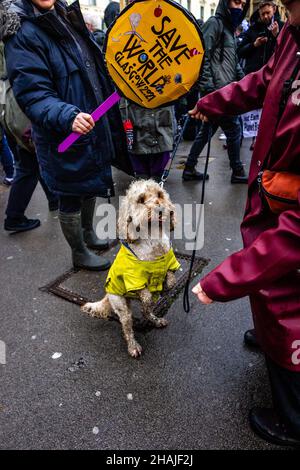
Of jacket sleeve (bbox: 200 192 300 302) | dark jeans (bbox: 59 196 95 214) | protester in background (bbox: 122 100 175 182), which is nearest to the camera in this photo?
jacket sleeve (bbox: 200 192 300 302)

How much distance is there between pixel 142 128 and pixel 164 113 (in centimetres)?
29

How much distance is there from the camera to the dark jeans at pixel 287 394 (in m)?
1.63

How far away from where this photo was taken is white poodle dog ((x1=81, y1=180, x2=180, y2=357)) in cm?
213

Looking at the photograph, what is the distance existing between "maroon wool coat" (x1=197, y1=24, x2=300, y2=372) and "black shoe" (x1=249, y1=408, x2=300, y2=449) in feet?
1.45

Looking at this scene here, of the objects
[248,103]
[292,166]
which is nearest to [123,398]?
[292,166]

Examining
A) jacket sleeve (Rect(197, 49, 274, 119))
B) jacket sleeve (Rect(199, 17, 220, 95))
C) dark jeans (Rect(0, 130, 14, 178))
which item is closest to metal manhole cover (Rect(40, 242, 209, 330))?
jacket sleeve (Rect(197, 49, 274, 119))

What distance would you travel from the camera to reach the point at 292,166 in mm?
1350

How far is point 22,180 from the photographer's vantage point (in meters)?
4.05

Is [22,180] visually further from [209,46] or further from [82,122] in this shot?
[209,46]

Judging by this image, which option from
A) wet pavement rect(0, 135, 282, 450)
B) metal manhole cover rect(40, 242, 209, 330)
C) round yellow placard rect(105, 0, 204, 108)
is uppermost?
round yellow placard rect(105, 0, 204, 108)

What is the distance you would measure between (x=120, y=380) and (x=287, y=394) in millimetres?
1007

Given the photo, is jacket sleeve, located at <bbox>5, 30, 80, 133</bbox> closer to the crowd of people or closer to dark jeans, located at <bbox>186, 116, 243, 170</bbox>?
the crowd of people

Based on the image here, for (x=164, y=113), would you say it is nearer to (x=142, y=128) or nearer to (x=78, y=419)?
(x=142, y=128)
